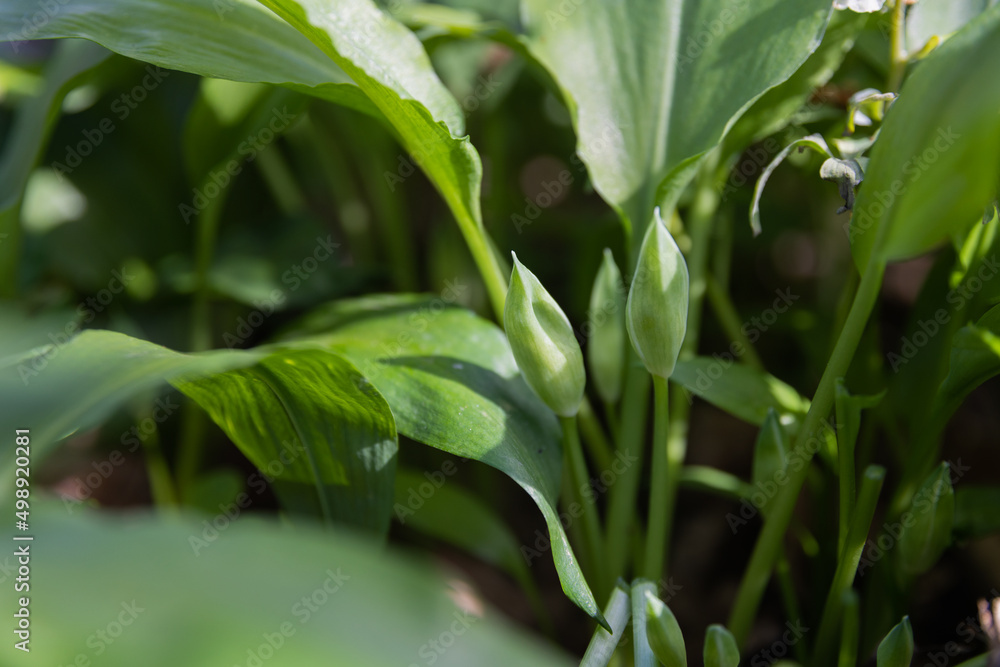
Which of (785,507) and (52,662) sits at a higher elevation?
(52,662)

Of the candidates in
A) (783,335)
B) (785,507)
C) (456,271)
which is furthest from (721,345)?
(785,507)

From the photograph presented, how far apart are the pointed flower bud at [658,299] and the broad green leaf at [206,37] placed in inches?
9.1

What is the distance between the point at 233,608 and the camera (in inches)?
10.4

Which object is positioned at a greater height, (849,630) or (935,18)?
(935,18)

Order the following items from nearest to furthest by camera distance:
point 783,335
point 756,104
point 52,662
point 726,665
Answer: point 52,662, point 726,665, point 756,104, point 783,335

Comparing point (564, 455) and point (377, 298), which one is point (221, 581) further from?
point (377, 298)

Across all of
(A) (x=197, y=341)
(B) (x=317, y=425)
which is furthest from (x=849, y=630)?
(A) (x=197, y=341)

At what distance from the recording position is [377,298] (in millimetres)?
685

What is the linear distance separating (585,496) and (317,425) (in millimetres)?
199

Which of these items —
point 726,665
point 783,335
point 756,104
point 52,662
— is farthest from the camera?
point 783,335

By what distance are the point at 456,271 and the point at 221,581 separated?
2.42 ft
